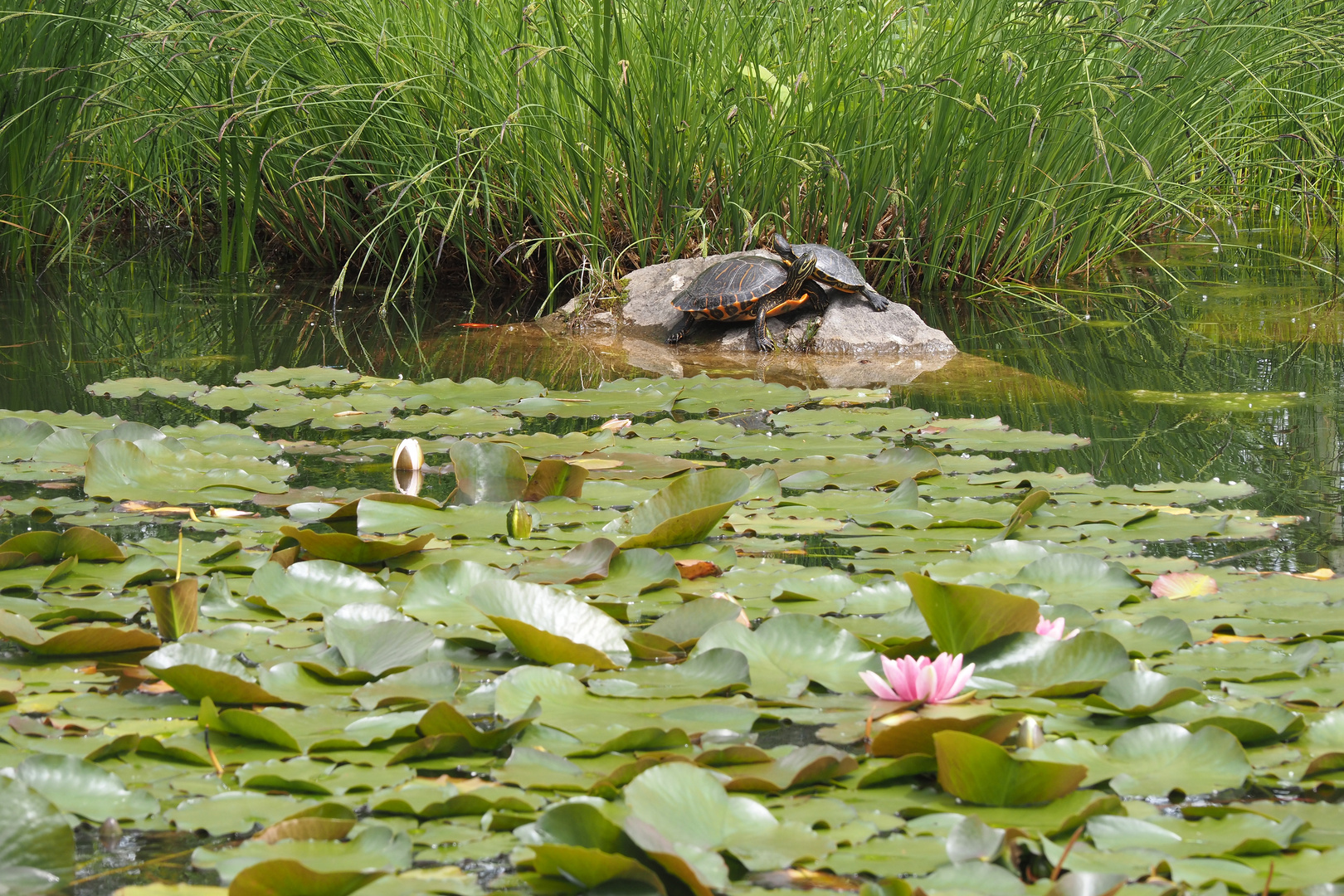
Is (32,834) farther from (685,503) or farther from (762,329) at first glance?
(762,329)

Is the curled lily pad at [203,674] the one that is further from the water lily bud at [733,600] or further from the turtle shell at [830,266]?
the turtle shell at [830,266]

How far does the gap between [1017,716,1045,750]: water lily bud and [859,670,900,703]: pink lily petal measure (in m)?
0.15

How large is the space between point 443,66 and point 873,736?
401cm

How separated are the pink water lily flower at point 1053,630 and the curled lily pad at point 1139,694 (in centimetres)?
10

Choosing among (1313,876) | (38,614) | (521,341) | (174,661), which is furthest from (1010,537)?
(521,341)

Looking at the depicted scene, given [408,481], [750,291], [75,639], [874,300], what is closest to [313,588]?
[75,639]

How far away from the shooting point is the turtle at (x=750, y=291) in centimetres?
401

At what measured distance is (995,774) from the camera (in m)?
0.99

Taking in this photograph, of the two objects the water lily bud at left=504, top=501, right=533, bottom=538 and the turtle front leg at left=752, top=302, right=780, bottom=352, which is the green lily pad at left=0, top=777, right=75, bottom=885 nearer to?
the water lily bud at left=504, top=501, right=533, bottom=538

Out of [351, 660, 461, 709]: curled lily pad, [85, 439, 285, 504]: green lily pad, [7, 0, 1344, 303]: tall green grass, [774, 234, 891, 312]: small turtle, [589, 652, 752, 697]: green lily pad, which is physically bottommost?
[85, 439, 285, 504]: green lily pad

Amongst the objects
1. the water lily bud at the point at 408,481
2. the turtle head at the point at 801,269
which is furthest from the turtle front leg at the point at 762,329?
the water lily bud at the point at 408,481

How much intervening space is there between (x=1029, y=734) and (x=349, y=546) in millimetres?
1002

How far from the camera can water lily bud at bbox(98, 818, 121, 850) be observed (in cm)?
94

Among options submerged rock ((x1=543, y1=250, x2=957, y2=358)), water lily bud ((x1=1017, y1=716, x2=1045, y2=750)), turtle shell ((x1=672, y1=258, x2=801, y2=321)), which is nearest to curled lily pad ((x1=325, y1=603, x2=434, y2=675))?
water lily bud ((x1=1017, y1=716, x2=1045, y2=750))
